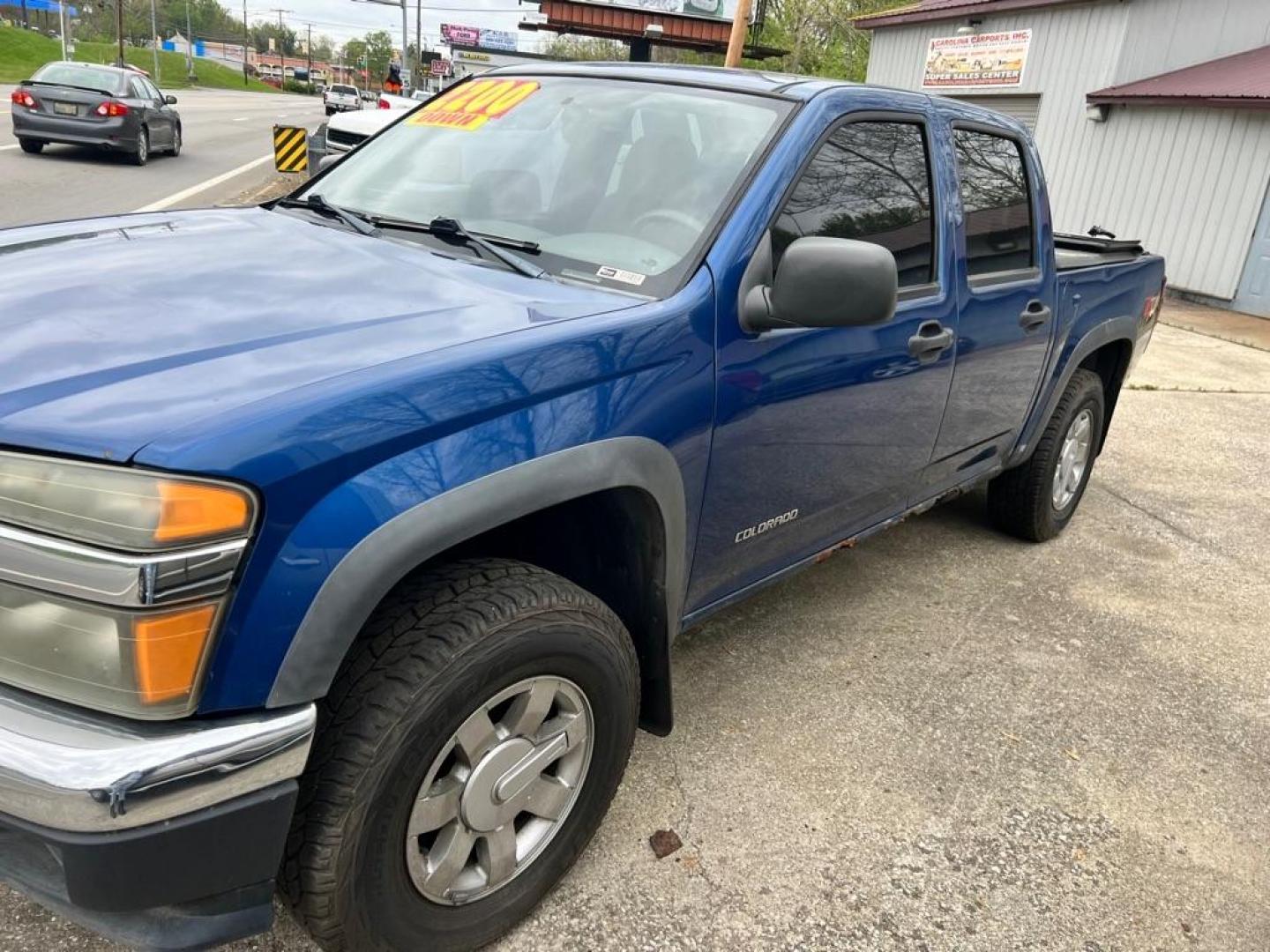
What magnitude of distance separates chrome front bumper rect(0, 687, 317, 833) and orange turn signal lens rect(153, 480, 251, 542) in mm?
300

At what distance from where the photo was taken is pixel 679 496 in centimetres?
227

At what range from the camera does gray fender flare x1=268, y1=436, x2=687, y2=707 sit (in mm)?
1573

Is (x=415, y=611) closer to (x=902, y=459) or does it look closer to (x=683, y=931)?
(x=683, y=931)

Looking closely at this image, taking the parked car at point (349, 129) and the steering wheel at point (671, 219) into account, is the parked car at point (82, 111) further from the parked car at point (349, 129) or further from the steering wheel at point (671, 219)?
the steering wheel at point (671, 219)

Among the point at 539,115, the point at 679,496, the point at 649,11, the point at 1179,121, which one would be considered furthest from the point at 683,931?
the point at 649,11

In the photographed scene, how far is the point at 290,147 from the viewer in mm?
12727

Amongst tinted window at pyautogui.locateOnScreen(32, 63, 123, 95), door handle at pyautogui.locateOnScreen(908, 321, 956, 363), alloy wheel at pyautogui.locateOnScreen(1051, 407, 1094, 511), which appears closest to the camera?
door handle at pyautogui.locateOnScreen(908, 321, 956, 363)

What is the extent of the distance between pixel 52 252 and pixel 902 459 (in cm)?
241

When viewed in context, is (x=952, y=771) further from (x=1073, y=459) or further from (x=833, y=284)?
(x=1073, y=459)

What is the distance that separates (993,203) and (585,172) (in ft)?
5.52

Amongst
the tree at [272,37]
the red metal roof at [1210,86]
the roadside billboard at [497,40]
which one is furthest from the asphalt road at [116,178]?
the tree at [272,37]

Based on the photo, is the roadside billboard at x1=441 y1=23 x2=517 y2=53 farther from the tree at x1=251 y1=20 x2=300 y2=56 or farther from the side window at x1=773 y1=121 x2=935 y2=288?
the side window at x1=773 y1=121 x2=935 y2=288

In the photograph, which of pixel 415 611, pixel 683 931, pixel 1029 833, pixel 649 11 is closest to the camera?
pixel 415 611

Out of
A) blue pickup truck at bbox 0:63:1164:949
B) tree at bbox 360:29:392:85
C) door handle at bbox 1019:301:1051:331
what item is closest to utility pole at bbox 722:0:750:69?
door handle at bbox 1019:301:1051:331
